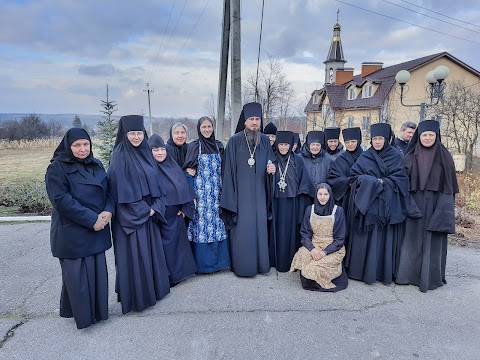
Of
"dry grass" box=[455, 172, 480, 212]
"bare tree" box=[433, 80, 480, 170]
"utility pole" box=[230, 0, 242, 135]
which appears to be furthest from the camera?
"bare tree" box=[433, 80, 480, 170]

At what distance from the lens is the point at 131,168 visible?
3.51 m

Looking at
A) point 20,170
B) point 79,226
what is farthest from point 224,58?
point 20,170

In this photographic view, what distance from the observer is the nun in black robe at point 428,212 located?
4.04 metres

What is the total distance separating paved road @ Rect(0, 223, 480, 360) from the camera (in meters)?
2.99

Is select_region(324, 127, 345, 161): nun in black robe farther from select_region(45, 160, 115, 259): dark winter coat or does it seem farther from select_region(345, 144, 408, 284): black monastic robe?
select_region(45, 160, 115, 259): dark winter coat

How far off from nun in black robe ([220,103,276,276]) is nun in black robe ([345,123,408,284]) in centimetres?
121

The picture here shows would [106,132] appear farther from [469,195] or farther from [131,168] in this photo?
[469,195]

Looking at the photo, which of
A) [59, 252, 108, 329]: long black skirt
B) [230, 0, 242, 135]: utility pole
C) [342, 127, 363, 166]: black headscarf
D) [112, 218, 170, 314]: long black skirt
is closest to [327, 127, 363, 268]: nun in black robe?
[342, 127, 363, 166]: black headscarf

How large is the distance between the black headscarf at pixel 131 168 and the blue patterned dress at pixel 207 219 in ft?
2.95

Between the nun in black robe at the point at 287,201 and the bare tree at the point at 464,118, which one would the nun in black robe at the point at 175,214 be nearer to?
the nun in black robe at the point at 287,201

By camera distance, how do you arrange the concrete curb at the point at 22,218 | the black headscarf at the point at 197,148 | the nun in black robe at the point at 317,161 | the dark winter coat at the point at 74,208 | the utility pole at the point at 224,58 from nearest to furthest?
the dark winter coat at the point at 74,208 → the black headscarf at the point at 197,148 → the nun in black robe at the point at 317,161 → the concrete curb at the point at 22,218 → the utility pole at the point at 224,58

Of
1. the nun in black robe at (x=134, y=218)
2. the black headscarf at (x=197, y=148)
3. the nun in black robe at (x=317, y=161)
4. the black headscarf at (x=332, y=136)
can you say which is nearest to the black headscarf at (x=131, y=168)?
the nun in black robe at (x=134, y=218)

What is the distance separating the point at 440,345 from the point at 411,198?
1778 millimetres

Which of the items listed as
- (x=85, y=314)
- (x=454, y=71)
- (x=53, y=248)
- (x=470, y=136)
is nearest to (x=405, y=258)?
(x=85, y=314)
